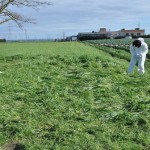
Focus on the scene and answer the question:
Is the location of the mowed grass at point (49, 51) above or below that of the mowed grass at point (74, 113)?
below

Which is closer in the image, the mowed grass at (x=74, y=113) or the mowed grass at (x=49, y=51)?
the mowed grass at (x=74, y=113)

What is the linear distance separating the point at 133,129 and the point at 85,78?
6.95 m

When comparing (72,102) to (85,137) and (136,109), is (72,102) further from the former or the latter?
(85,137)

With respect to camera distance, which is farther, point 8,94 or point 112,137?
point 8,94

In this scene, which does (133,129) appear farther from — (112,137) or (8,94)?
(8,94)

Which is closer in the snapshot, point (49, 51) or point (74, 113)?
point (74, 113)

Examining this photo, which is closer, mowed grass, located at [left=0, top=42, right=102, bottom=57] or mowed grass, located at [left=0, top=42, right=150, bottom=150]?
mowed grass, located at [left=0, top=42, right=150, bottom=150]

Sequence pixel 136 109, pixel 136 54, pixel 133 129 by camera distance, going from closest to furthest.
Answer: pixel 133 129
pixel 136 109
pixel 136 54

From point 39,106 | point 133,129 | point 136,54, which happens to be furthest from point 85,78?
point 133,129

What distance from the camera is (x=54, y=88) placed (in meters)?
11.8

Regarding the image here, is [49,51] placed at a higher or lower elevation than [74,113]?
lower

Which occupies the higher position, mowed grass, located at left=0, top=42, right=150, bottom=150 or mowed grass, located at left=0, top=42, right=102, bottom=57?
mowed grass, located at left=0, top=42, right=150, bottom=150

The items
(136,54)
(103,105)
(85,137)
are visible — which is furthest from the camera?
(136,54)

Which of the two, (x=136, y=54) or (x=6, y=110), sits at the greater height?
(x=136, y=54)
